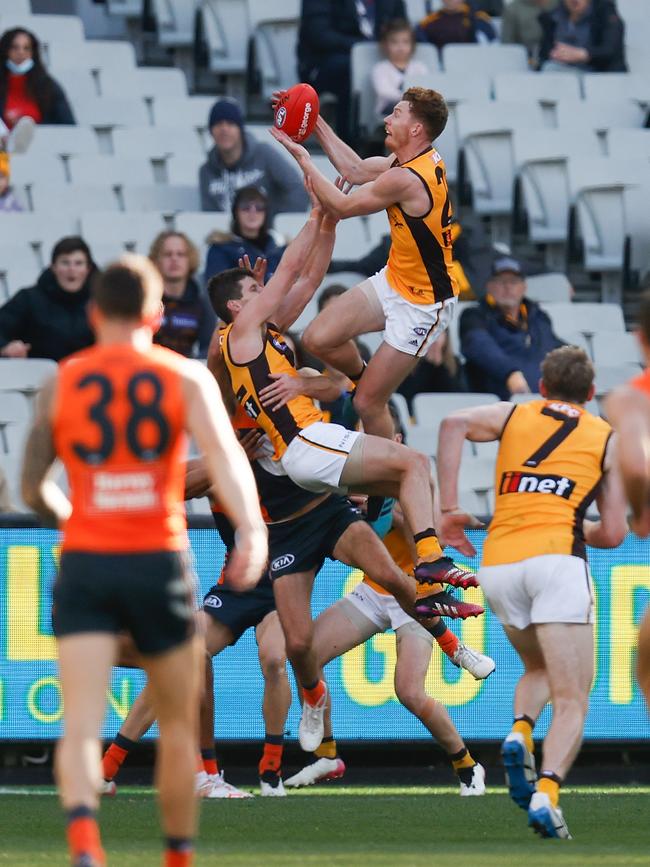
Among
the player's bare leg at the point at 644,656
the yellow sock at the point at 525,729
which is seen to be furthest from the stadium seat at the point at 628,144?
the player's bare leg at the point at 644,656

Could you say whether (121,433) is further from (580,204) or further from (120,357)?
(580,204)

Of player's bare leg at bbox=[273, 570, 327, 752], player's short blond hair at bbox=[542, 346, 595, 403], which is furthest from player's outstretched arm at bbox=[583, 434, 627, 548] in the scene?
player's bare leg at bbox=[273, 570, 327, 752]

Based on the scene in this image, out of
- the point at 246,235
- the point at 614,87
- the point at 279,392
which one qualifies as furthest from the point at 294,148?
the point at 614,87

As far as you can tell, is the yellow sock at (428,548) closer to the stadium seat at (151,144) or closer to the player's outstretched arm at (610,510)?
the player's outstretched arm at (610,510)

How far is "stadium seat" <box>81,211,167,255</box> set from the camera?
13.7 metres

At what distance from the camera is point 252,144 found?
46.7 ft

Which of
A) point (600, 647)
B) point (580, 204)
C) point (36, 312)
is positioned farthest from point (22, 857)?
point (580, 204)

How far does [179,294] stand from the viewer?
1270 cm

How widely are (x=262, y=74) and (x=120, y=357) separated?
10.8m

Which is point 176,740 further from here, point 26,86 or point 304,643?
point 26,86

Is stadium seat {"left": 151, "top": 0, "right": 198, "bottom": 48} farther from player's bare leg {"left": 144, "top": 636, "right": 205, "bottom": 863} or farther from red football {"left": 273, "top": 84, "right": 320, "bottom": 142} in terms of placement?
player's bare leg {"left": 144, "top": 636, "right": 205, "bottom": 863}

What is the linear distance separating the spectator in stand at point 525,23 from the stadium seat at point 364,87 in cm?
197

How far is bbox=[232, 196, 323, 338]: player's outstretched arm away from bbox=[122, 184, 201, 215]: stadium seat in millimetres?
5511

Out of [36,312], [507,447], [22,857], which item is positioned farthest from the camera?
[36,312]
